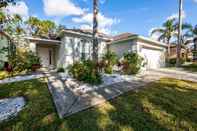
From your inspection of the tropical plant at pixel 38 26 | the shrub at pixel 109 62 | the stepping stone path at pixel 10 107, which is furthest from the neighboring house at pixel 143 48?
the tropical plant at pixel 38 26

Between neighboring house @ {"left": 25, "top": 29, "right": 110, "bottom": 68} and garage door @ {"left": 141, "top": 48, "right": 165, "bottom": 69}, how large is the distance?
4795 millimetres

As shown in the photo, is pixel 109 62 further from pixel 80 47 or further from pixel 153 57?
pixel 153 57

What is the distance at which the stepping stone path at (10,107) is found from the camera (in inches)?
155

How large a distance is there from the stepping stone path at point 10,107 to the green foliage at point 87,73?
346 cm

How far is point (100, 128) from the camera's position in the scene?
325cm

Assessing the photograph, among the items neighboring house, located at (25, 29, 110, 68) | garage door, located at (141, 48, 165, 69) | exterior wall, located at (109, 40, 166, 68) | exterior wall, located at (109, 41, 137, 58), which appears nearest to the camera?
exterior wall, located at (109, 41, 137, 58)

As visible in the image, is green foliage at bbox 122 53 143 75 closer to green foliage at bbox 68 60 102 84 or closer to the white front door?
green foliage at bbox 68 60 102 84

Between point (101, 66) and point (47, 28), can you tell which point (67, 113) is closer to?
point (101, 66)

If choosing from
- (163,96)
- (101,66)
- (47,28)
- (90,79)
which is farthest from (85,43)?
(47,28)

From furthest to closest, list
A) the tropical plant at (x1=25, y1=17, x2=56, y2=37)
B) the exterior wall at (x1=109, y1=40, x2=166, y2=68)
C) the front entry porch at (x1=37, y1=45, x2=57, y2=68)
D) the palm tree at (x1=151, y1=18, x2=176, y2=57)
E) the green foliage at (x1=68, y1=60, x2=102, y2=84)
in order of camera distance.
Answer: the tropical plant at (x1=25, y1=17, x2=56, y2=37)
the palm tree at (x1=151, y1=18, x2=176, y2=57)
the front entry porch at (x1=37, y1=45, x2=57, y2=68)
the exterior wall at (x1=109, y1=40, x2=166, y2=68)
the green foliage at (x1=68, y1=60, x2=102, y2=84)

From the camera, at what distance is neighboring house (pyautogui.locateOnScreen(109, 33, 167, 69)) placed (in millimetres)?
12976

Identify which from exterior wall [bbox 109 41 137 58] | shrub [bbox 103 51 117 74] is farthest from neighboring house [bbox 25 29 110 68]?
shrub [bbox 103 51 117 74]

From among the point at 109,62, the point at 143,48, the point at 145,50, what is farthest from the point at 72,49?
the point at 145,50

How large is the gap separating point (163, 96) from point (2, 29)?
23.1 ft
